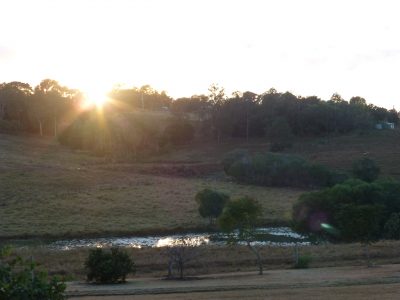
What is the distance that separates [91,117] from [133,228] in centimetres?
7094

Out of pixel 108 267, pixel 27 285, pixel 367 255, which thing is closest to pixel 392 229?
pixel 367 255

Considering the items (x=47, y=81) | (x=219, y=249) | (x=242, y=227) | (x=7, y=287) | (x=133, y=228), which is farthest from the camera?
(x=47, y=81)

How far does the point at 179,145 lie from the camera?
115 metres

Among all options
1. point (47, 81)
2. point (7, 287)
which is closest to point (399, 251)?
point (7, 287)

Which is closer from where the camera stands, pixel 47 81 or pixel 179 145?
pixel 179 145

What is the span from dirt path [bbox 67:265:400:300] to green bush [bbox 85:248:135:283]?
2.53 ft

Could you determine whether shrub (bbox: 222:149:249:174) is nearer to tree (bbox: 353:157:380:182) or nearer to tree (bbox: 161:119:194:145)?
tree (bbox: 353:157:380:182)

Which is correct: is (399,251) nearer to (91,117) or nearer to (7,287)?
(7,287)

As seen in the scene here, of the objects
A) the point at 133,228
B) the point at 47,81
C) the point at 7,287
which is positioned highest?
the point at 47,81

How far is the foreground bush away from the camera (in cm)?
7950

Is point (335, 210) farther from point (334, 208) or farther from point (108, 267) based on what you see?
point (108, 267)

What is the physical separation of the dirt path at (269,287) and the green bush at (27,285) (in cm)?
1488

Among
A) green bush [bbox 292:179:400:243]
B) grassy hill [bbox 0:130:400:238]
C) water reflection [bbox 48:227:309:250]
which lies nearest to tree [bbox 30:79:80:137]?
grassy hill [bbox 0:130:400:238]

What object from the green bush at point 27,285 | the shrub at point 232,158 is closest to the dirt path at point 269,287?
the green bush at point 27,285
